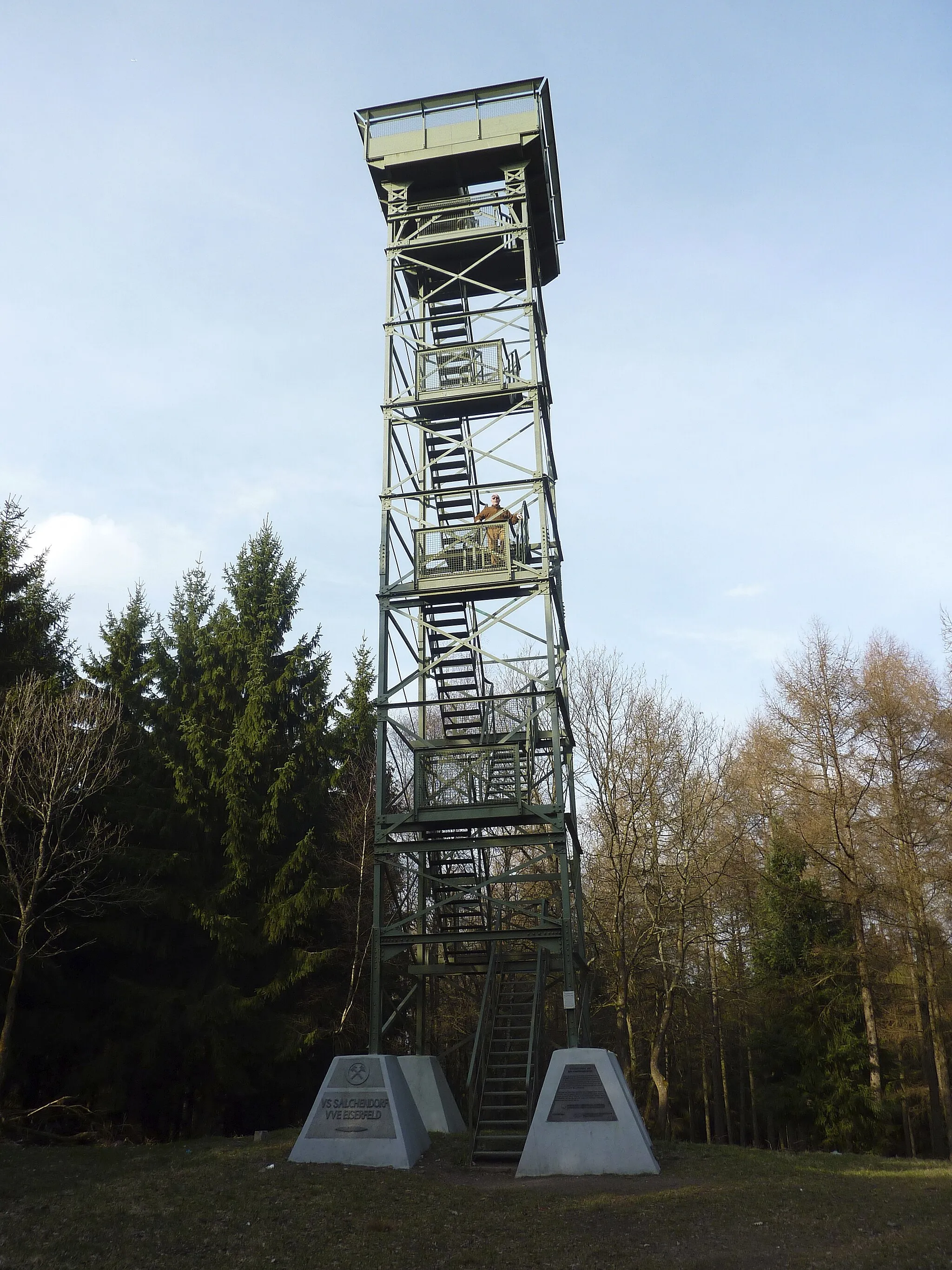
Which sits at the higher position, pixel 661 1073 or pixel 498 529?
pixel 498 529

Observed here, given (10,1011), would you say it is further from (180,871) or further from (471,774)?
(471,774)

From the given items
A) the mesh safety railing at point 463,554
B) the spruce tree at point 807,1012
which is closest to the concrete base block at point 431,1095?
the mesh safety railing at point 463,554

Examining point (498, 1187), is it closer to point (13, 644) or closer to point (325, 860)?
point (325, 860)

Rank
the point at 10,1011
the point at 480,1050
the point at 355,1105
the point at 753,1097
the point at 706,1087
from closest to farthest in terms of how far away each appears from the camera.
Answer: the point at 355,1105 < the point at 480,1050 < the point at 10,1011 < the point at 753,1097 < the point at 706,1087

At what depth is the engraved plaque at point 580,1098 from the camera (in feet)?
39.5

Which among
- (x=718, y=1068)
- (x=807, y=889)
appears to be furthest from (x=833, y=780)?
(x=718, y=1068)

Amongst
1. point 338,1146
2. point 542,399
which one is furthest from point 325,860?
point 542,399

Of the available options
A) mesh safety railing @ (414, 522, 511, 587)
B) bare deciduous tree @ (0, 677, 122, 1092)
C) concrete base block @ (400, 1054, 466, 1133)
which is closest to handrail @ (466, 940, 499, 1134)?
concrete base block @ (400, 1054, 466, 1133)

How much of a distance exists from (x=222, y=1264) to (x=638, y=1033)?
20.7m

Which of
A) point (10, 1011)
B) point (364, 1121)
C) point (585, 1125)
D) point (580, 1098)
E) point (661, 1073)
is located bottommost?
A: point (661, 1073)

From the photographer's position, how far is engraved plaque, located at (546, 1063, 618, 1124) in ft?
39.5

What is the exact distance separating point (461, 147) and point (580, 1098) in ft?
54.1

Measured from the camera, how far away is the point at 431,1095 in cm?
1476

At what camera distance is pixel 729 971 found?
28.4 metres
